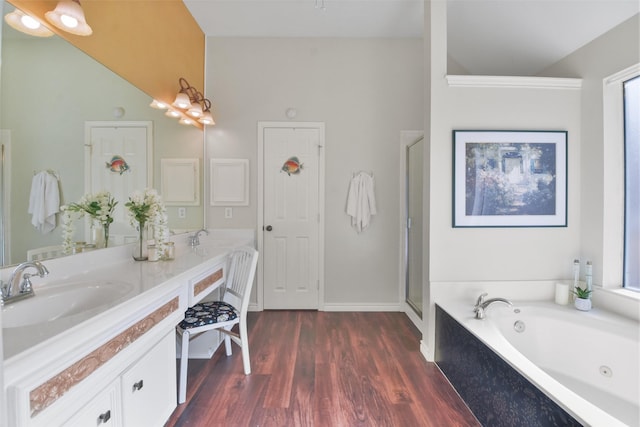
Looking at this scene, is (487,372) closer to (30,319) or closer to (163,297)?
(163,297)

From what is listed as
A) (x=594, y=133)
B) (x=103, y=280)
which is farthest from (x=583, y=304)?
(x=103, y=280)

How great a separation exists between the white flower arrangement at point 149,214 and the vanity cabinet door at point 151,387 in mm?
625

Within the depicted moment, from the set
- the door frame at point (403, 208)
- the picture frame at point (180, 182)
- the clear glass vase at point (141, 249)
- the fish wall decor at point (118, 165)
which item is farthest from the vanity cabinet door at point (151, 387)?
the door frame at point (403, 208)

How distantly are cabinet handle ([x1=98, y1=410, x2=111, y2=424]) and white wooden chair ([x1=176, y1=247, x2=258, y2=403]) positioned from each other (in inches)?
23.9

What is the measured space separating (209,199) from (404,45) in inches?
102

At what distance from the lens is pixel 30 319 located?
3.71ft

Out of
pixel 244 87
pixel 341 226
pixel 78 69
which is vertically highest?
pixel 244 87

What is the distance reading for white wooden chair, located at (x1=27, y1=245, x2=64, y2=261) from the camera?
1.36m

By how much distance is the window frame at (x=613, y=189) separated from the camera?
Result: 2.05 m

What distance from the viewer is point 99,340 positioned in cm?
102

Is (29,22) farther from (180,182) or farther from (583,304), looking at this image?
(583,304)

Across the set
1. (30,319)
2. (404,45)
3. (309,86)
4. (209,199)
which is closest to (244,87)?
(309,86)

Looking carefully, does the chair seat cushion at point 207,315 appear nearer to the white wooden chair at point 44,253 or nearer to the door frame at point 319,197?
the white wooden chair at point 44,253

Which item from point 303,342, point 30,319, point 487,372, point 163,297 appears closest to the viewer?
point 30,319
